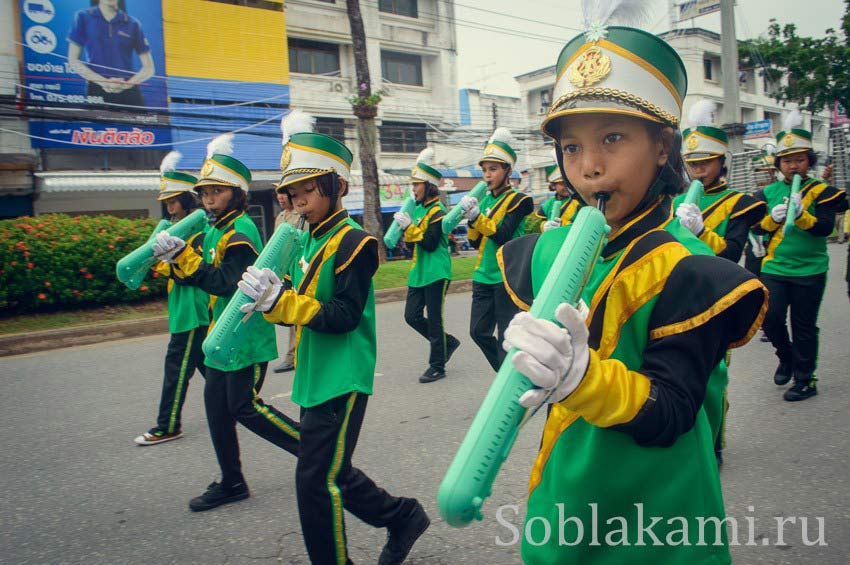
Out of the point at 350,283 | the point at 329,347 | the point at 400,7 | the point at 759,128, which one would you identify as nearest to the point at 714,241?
the point at 350,283

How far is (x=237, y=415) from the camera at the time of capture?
3502mm

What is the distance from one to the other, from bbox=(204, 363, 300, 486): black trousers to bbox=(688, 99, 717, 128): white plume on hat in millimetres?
3228

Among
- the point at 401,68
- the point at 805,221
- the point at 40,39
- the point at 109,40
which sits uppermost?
the point at 401,68

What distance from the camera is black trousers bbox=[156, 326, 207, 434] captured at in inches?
184

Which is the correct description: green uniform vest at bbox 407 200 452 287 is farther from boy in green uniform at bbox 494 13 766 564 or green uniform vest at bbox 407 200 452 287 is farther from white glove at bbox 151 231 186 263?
boy in green uniform at bbox 494 13 766 564

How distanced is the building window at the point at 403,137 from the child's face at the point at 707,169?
80.2ft

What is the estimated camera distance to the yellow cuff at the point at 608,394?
48.7 inches

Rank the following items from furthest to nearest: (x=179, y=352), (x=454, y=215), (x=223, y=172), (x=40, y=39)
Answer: (x=40, y=39), (x=454, y=215), (x=179, y=352), (x=223, y=172)

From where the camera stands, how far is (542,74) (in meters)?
43.6

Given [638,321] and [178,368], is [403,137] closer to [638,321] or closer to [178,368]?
[178,368]

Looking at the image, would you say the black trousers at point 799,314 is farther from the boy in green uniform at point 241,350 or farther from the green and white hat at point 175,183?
the green and white hat at point 175,183

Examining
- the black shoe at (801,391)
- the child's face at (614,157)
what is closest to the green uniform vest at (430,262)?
the black shoe at (801,391)

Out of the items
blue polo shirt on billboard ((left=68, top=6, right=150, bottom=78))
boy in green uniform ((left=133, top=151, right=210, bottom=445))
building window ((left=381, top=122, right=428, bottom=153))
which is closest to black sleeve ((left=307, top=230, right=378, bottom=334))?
boy in green uniform ((left=133, top=151, right=210, bottom=445))

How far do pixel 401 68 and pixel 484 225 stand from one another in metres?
25.4
